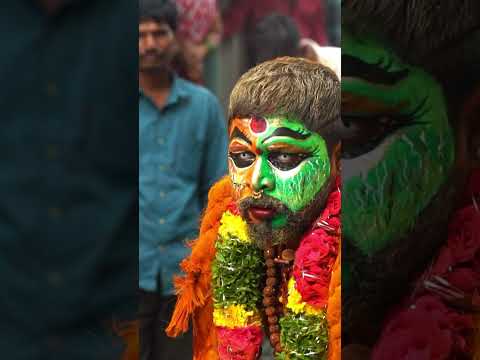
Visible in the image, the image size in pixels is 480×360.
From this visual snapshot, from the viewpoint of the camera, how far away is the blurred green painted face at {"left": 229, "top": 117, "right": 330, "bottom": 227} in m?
2.24

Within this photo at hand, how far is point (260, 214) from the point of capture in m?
2.29

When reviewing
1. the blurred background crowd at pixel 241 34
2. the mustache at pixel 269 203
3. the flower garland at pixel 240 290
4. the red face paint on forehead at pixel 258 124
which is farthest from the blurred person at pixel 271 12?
the flower garland at pixel 240 290

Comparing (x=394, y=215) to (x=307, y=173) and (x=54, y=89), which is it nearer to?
(x=307, y=173)

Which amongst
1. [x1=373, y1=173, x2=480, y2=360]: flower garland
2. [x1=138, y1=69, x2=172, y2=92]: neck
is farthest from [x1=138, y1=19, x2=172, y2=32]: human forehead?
[x1=373, y1=173, x2=480, y2=360]: flower garland

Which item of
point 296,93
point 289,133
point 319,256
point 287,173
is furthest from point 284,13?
point 319,256

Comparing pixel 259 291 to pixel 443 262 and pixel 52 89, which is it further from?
pixel 52 89

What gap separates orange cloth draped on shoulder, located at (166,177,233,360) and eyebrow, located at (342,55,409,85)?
0.49 meters

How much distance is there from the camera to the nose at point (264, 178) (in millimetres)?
2258

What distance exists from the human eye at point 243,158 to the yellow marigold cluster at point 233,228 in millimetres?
169

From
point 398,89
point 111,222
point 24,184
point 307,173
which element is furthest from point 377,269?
point 24,184

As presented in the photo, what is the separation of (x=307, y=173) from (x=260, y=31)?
17.5 inches

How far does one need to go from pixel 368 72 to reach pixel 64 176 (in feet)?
3.22

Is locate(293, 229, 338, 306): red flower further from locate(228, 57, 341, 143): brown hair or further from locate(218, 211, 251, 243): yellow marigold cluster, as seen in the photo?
locate(228, 57, 341, 143): brown hair

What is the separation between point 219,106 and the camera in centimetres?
241
